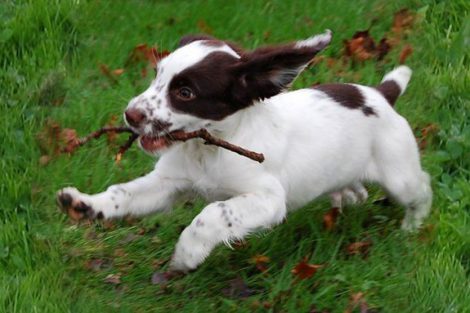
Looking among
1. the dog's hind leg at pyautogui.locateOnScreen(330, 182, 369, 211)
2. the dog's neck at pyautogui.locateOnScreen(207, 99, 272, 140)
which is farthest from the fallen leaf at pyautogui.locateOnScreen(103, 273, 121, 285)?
the dog's hind leg at pyautogui.locateOnScreen(330, 182, 369, 211)

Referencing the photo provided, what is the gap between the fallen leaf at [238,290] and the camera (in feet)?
14.4

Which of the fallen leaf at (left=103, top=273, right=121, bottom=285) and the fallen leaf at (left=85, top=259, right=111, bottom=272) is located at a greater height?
the fallen leaf at (left=103, top=273, right=121, bottom=285)

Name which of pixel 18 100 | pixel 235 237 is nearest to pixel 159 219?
pixel 235 237

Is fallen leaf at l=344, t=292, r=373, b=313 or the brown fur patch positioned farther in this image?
the brown fur patch

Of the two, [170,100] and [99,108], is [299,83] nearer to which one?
[99,108]

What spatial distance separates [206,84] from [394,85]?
1.43 metres

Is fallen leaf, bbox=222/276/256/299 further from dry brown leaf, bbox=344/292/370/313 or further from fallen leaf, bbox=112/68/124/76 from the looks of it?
fallen leaf, bbox=112/68/124/76

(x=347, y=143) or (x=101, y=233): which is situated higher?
(x=347, y=143)

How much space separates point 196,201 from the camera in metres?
4.96

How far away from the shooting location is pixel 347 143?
15.2ft

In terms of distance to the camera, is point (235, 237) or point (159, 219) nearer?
point (235, 237)

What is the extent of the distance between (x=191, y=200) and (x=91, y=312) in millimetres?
834

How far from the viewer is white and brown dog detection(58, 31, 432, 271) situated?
3.99m

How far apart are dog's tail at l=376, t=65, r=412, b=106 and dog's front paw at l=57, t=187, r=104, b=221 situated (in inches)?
64.3
